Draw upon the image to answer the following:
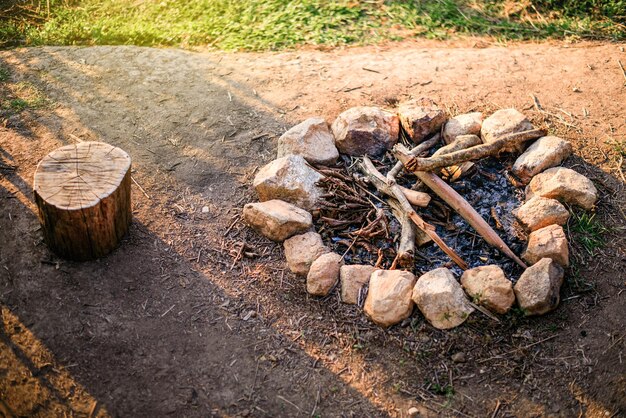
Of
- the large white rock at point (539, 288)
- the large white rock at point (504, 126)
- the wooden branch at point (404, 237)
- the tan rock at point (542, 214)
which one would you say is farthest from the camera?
the large white rock at point (504, 126)

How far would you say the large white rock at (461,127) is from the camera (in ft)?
15.5

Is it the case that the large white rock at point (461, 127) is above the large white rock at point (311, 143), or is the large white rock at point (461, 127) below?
above

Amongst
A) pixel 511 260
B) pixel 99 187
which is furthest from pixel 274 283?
pixel 511 260

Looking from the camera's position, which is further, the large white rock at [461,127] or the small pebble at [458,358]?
the large white rock at [461,127]

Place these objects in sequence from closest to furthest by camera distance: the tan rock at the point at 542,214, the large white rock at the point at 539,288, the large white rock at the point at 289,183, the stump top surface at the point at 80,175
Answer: the stump top surface at the point at 80,175 < the large white rock at the point at 539,288 < the tan rock at the point at 542,214 < the large white rock at the point at 289,183

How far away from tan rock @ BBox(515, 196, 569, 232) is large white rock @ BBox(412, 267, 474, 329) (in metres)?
0.94

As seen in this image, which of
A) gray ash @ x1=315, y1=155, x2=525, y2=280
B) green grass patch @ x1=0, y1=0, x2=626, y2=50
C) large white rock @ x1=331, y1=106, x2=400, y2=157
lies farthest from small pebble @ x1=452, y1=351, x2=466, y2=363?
green grass patch @ x1=0, y1=0, x2=626, y2=50

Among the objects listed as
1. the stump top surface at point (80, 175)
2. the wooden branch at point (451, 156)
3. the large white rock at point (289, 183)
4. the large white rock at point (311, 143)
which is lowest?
the large white rock at point (289, 183)

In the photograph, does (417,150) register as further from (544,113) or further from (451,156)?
(544,113)

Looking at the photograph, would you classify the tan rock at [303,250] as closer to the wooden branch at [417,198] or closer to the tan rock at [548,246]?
the wooden branch at [417,198]

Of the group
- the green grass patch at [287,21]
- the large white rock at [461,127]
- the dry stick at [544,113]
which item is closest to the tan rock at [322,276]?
the large white rock at [461,127]

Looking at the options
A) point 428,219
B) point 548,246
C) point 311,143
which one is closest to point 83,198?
point 311,143

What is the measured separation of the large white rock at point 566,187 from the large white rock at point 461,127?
0.77m

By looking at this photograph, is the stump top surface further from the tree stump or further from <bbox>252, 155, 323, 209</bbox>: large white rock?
<bbox>252, 155, 323, 209</bbox>: large white rock
